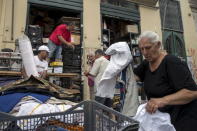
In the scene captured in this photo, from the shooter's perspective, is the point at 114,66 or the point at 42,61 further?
the point at 42,61

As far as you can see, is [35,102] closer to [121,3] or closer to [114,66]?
[114,66]

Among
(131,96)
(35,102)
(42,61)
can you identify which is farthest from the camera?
(42,61)

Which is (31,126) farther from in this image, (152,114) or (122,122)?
(152,114)

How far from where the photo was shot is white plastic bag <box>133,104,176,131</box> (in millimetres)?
2391

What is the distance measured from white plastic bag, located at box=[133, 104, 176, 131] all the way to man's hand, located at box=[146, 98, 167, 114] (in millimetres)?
64

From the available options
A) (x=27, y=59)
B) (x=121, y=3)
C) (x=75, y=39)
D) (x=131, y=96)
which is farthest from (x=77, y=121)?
(x=121, y=3)

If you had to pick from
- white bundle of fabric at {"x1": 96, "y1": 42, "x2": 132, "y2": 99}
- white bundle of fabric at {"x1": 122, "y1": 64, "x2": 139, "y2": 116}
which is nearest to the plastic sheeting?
white bundle of fabric at {"x1": 96, "y1": 42, "x2": 132, "y2": 99}

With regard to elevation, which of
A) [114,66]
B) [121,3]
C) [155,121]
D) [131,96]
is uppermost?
[121,3]

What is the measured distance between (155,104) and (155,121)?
0.61 ft

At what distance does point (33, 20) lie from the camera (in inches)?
371

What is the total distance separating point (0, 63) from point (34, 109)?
12.6ft

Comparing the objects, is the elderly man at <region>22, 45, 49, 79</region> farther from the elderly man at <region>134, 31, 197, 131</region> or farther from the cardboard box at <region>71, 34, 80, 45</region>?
the elderly man at <region>134, 31, 197, 131</region>

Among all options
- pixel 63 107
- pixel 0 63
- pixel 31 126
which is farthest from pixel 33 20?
pixel 31 126

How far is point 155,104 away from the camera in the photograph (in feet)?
7.71
